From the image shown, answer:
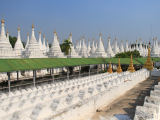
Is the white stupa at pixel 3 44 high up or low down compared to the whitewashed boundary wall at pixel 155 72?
up

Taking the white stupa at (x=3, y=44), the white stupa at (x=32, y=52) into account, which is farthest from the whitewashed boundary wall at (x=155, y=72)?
the white stupa at (x=3, y=44)

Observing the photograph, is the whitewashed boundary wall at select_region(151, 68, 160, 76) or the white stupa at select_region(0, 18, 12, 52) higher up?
the white stupa at select_region(0, 18, 12, 52)

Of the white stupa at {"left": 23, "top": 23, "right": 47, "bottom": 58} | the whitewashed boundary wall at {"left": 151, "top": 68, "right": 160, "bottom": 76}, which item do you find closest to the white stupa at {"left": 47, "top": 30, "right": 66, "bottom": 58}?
the white stupa at {"left": 23, "top": 23, "right": 47, "bottom": 58}

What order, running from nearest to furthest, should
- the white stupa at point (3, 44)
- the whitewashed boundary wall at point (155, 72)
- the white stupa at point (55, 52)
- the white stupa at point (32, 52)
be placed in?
the whitewashed boundary wall at point (155, 72) < the white stupa at point (3, 44) < the white stupa at point (32, 52) < the white stupa at point (55, 52)

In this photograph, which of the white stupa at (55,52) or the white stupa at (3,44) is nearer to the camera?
the white stupa at (3,44)

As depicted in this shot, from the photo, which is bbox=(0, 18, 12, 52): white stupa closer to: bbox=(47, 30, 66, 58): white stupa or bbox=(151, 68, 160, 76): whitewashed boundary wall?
bbox=(47, 30, 66, 58): white stupa

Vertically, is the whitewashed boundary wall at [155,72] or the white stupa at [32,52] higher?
the white stupa at [32,52]

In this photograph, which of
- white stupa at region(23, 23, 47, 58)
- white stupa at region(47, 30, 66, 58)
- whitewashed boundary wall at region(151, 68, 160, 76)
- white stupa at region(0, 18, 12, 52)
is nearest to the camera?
whitewashed boundary wall at region(151, 68, 160, 76)

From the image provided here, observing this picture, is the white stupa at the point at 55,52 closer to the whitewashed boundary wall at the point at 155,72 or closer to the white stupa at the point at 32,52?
the white stupa at the point at 32,52

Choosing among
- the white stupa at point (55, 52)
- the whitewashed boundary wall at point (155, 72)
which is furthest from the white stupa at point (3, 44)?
the whitewashed boundary wall at point (155, 72)

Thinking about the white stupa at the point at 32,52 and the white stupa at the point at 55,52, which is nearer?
the white stupa at the point at 32,52

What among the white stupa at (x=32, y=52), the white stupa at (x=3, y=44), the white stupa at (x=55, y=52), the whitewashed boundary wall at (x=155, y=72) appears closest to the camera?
the whitewashed boundary wall at (x=155, y=72)

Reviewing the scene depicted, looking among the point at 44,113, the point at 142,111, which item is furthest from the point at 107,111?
the point at 44,113

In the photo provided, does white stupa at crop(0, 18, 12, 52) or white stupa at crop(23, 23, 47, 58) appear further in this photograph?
white stupa at crop(23, 23, 47, 58)
